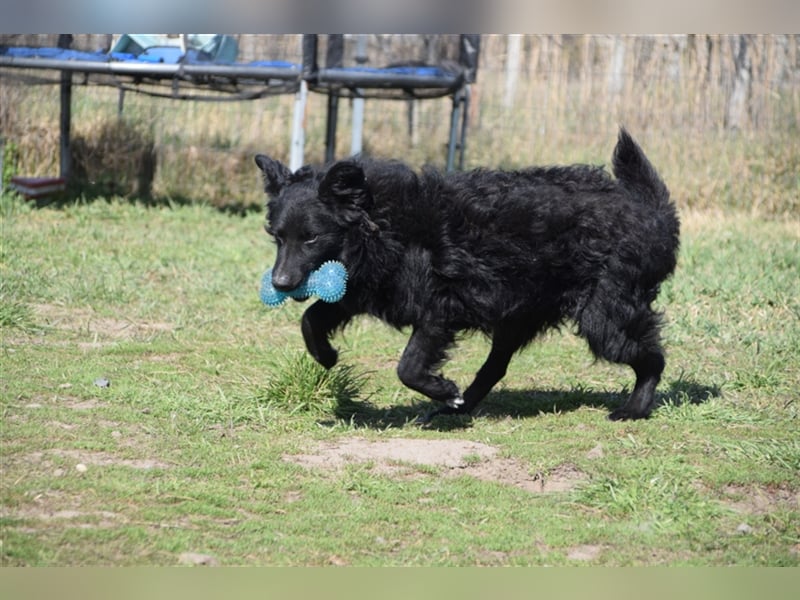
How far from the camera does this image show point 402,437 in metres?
6.00

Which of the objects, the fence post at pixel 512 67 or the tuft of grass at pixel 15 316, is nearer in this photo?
the tuft of grass at pixel 15 316

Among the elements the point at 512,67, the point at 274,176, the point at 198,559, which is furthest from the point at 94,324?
the point at 512,67

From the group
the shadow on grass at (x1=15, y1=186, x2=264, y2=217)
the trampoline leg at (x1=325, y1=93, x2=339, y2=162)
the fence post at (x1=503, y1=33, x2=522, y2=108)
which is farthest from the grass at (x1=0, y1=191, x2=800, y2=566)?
the fence post at (x1=503, y1=33, x2=522, y2=108)

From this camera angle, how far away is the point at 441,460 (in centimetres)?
561

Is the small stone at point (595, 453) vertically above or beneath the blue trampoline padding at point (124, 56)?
beneath

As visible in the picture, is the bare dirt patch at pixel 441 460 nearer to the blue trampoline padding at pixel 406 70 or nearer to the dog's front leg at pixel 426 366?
the dog's front leg at pixel 426 366

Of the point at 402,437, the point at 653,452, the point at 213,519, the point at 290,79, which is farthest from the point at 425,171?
the point at 290,79

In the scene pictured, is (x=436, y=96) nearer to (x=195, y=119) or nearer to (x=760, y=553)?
(x=195, y=119)

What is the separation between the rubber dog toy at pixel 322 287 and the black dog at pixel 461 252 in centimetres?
6

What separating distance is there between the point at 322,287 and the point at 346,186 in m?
0.62

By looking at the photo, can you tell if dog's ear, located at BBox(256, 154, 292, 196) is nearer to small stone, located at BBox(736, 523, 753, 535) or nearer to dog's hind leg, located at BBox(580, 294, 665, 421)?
dog's hind leg, located at BBox(580, 294, 665, 421)

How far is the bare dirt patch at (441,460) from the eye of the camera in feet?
17.7

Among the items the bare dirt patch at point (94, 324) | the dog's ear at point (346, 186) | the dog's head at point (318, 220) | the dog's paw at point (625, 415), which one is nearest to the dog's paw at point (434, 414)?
the dog's paw at point (625, 415)
